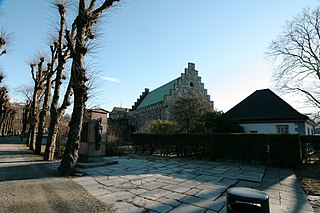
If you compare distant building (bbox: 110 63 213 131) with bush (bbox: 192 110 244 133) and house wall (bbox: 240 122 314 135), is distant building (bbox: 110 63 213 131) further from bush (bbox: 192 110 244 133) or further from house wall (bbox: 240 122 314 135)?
bush (bbox: 192 110 244 133)

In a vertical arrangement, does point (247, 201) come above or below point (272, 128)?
below

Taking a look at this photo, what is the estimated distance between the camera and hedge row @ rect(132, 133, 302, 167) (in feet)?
35.0

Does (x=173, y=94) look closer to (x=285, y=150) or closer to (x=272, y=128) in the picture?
(x=272, y=128)

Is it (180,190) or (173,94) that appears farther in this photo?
(173,94)

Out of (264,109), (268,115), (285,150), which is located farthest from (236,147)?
(264,109)

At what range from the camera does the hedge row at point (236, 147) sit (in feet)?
35.0

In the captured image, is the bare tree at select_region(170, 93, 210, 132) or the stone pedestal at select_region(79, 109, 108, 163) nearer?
the stone pedestal at select_region(79, 109, 108, 163)

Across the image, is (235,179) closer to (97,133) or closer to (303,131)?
(97,133)

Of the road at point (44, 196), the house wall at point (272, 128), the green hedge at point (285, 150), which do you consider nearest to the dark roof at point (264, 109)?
the house wall at point (272, 128)

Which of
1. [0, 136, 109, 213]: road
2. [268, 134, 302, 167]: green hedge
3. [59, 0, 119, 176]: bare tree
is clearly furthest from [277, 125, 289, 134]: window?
[0, 136, 109, 213]: road

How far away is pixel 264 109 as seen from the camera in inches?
859

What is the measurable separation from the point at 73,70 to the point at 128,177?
5012 mm

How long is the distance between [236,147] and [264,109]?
39.4 ft

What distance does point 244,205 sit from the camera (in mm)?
3033
